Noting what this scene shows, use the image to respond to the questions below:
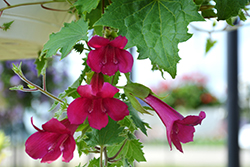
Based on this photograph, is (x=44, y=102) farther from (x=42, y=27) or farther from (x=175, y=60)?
(x=175, y=60)

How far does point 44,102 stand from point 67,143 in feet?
4.47

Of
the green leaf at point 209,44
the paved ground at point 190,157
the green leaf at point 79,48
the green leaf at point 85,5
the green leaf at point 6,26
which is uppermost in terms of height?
the green leaf at point 85,5

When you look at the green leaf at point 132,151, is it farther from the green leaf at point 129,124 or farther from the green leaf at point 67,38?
the green leaf at point 67,38

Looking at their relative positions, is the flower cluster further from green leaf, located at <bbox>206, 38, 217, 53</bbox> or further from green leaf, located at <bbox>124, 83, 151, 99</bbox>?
green leaf, located at <bbox>206, 38, 217, 53</bbox>

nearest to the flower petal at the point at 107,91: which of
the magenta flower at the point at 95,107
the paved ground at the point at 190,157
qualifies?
the magenta flower at the point at 95,107

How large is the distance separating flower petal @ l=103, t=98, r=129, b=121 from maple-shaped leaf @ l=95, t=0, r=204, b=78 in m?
0.05

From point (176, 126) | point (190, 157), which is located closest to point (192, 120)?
point (176, 126)

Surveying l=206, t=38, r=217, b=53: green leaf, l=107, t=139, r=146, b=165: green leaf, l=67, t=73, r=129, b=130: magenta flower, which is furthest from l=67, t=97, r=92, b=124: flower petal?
l=206, t=38, r=217, b=53: green leaf

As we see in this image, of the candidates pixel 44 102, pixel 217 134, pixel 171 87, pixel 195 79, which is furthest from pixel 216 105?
pixel 44 102

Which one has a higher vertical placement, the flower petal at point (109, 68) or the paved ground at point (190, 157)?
the flower petal at point (109, 68)

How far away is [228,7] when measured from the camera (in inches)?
10.5

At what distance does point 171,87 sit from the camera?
293 cm

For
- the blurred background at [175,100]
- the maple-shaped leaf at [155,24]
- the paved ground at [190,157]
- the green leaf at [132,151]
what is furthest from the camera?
the paved ground at [190,157]

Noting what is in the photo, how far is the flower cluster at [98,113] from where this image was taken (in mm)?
241
